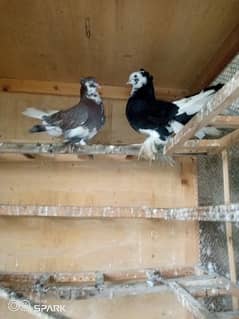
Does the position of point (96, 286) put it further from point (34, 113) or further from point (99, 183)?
point (34, 113)

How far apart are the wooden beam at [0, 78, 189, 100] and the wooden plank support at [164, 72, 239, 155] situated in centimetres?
56

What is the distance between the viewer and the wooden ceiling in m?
0.90

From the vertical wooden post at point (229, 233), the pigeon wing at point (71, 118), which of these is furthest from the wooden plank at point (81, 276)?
the pigeon wing at point (71, 118)

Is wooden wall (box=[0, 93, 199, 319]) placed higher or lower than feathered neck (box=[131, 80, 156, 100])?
lower

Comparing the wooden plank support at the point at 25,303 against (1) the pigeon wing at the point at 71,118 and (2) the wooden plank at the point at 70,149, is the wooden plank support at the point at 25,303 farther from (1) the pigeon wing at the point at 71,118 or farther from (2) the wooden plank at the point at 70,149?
(1) the pigeon wing at the point at 71,118

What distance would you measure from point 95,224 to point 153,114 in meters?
A: 0.51

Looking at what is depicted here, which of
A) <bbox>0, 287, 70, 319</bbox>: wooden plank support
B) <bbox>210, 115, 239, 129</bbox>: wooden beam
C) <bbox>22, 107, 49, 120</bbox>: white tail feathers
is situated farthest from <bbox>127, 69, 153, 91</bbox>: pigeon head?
<bbox>0, 287, 70, 319</bbox>: wooden plank support

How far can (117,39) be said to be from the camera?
3.49ft

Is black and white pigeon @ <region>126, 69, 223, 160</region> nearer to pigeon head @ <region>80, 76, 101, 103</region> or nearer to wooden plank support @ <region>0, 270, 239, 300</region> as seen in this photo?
pigeon head @ <region>80, 76, 101, 103</region>

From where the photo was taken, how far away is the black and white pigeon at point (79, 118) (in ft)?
3.84

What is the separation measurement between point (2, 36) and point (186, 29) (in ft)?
2.01

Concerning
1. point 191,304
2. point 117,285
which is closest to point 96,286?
point 117,285

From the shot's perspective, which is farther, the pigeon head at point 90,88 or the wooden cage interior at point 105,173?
the pigeon head at point 90,88

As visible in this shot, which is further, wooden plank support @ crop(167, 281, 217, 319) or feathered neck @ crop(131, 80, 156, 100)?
feathered neck @ crop(131, 80, 156, 100)
